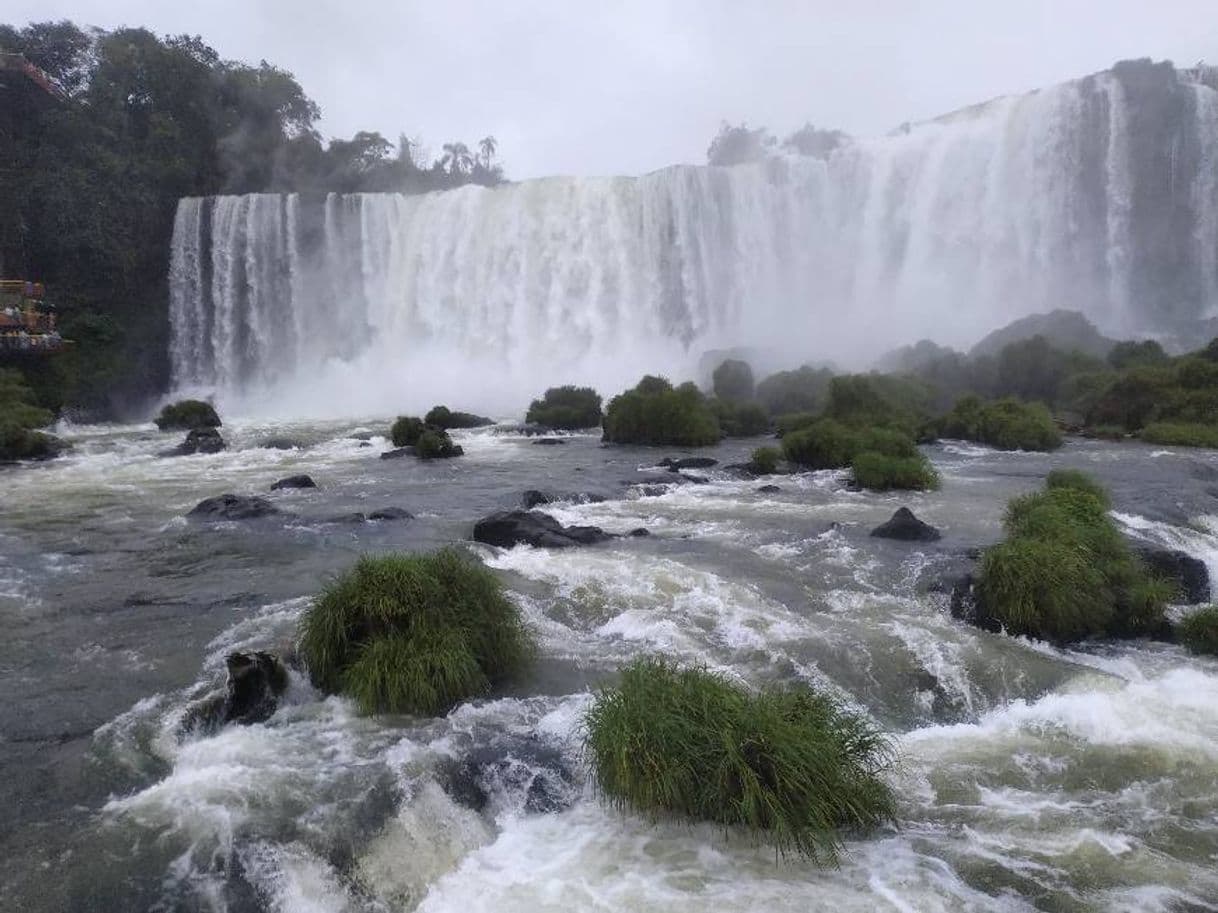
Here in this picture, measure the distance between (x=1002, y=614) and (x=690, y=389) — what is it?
59.1ft

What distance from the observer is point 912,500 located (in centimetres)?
1622

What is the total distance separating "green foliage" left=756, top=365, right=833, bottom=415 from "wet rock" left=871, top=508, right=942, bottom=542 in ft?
55.8

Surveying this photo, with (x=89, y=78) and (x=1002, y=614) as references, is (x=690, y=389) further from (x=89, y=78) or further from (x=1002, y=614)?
(x=89, y=78)

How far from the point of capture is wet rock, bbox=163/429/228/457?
974 inches

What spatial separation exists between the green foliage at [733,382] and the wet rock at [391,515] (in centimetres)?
1993

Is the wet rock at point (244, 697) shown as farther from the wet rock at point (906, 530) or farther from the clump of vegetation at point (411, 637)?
the wet rock at point (906, 530)

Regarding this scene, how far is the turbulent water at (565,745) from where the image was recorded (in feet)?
16.2

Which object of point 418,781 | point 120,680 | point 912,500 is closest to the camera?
point 418,781

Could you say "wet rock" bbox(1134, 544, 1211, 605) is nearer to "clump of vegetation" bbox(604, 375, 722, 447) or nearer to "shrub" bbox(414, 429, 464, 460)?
"clump of vegetation" bbox(604, 375, 722, 447)

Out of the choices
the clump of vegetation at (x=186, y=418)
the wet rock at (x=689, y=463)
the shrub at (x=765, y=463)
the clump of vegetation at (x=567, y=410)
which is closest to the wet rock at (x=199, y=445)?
the clump of vegetation at (x=186, y=418)

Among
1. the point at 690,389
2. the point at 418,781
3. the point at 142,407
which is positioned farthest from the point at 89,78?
the point at 418,781

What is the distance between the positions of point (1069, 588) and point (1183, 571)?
2439 mm

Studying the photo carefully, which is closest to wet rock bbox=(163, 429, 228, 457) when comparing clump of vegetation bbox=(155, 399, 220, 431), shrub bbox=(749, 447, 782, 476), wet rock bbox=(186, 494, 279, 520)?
clump of vegetation bbox=(155, 399, 220, 431)

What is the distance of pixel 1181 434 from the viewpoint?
876 inches
